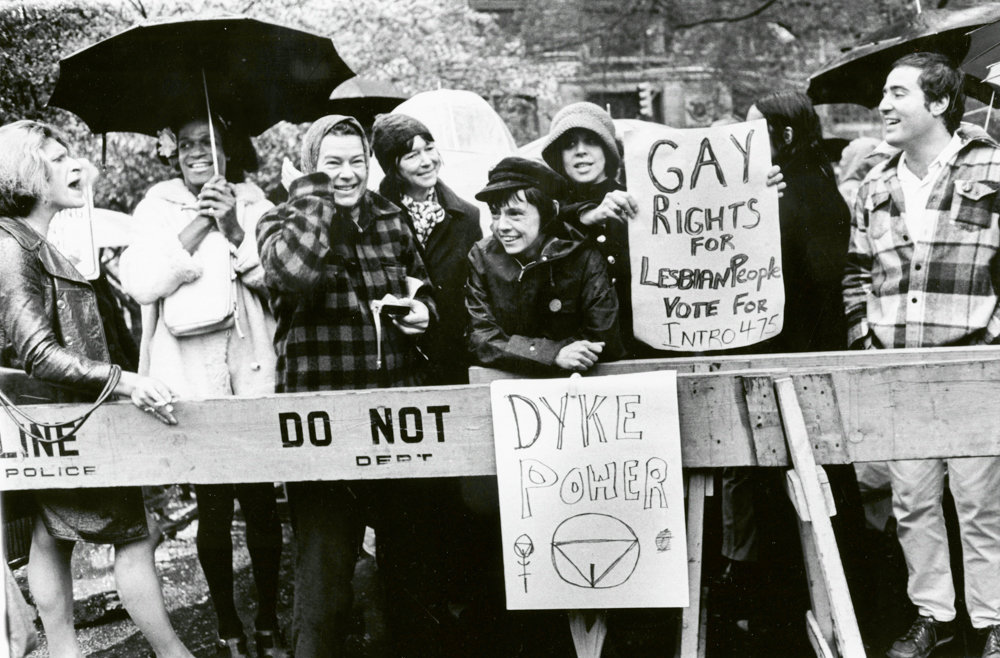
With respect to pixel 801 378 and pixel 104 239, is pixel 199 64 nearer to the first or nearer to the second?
pixel 104 239

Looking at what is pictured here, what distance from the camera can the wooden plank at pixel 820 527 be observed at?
8.56ft

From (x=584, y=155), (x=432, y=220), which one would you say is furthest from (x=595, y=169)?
(x=432, y=220)

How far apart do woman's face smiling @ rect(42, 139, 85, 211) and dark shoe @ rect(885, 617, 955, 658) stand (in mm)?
3123

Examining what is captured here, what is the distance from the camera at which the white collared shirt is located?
139 inches

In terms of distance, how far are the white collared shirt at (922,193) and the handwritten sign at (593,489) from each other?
1312 millimetres

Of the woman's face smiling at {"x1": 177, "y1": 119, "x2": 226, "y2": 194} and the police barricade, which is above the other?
the woman's face smiling at {"x1": 177, "y1": 119, "x2": 226, "y2": 194}

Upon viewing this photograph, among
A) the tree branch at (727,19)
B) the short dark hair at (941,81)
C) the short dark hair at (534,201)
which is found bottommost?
the short dark hair at (534,201)

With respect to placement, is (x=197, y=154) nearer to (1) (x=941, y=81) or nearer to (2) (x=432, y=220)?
(2) (x=432, y=220)

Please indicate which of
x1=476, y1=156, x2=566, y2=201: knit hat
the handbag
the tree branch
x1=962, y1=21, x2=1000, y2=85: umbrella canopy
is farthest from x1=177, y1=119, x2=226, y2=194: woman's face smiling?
the tree branch

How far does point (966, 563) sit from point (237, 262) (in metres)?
2.73

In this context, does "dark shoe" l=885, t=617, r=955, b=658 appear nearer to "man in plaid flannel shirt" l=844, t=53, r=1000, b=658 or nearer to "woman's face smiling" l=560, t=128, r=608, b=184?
"man in plaid flannel shirt" l=844, t=53, r=1000, b=658

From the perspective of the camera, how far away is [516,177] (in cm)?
332

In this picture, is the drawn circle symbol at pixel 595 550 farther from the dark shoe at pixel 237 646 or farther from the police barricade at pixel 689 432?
the dark shoe at pixel 237 646

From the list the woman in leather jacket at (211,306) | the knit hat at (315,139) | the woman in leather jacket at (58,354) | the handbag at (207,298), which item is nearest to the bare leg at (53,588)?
the woman in leather jacket at (58,354)
